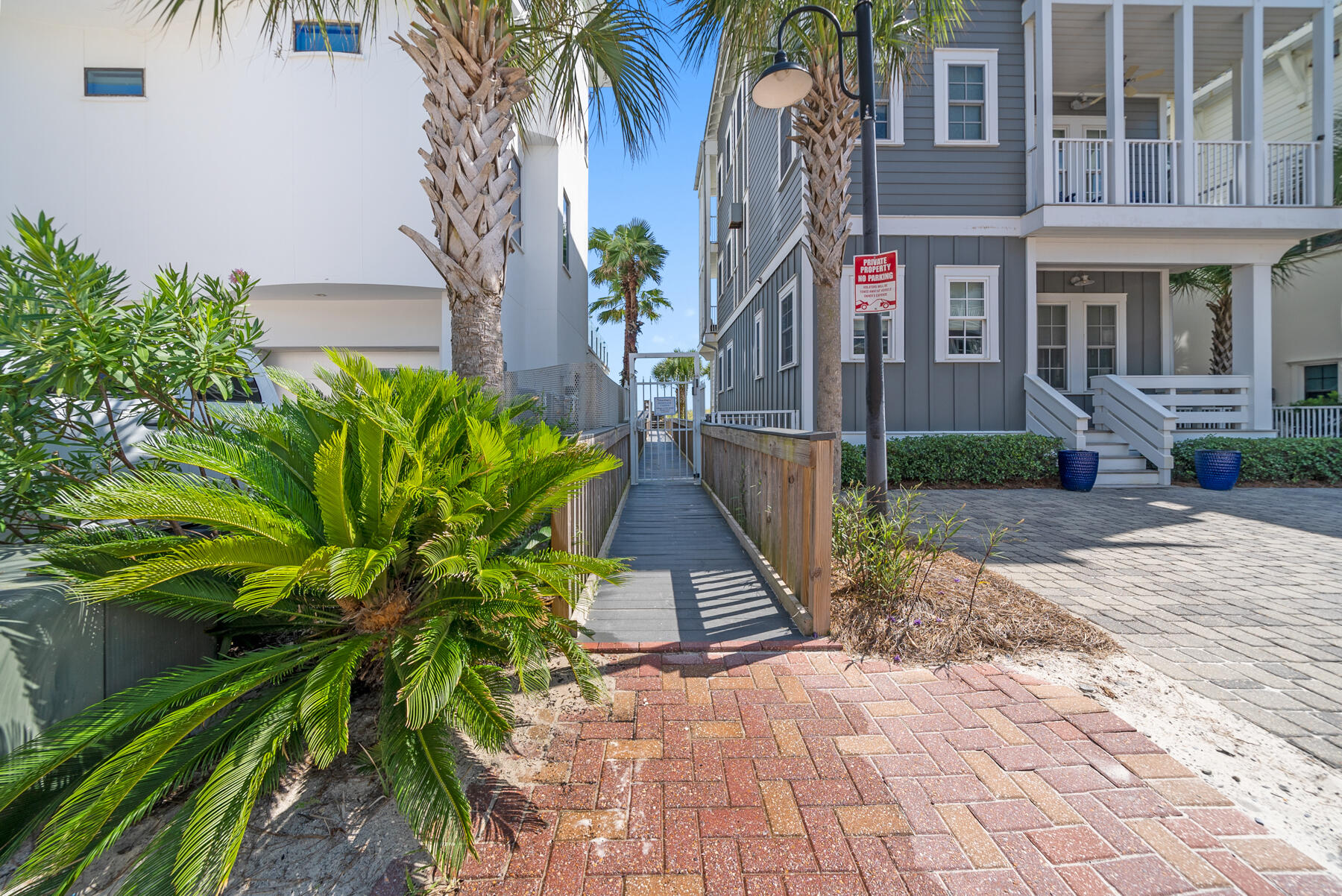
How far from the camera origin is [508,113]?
4383mm

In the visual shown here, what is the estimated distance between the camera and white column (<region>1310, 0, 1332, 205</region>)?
9.21 meters

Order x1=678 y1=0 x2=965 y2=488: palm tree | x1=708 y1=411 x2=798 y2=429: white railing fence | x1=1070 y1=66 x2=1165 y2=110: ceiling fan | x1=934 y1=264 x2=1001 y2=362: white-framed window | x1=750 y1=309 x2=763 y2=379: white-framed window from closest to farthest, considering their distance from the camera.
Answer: x1=678 y1=0 x2=965 y2=488: palm tree, x1=708 y1=411 x2=798 y2=429: white railing fence, x1=934 y1=264 x2=1001 y2=362: white-framed window, x1=1070 y1=66 x2=1165 y2=110: ceiling fan, x1=750 y1=309 x2=763 y2=379: white-framed window

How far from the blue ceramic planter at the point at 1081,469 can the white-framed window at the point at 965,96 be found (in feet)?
17.1

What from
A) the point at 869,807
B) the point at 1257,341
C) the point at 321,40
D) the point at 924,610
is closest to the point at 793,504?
the point at 924,610

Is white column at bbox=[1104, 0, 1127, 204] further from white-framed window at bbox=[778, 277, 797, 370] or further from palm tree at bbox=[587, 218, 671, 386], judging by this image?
palm tree at bbox=[587, 218, 671, 386]

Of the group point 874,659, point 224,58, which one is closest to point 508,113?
point 874,659

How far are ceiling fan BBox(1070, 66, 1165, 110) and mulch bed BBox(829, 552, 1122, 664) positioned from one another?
12118mm

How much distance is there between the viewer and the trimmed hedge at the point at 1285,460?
917cm

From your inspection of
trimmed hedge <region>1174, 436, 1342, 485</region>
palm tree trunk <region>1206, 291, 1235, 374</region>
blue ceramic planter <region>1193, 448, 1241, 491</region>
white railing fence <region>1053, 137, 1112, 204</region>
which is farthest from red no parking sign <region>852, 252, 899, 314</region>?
palm tree trunk <region>1206, 291, 1235, 374</region>

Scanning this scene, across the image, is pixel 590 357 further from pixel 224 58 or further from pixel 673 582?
pixel 673 582

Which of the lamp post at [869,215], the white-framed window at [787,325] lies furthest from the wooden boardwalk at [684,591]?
the white-framed window at [787,325]

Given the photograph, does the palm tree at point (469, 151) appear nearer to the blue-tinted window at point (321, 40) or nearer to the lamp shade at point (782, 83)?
the lamp shade at point (782, 83)

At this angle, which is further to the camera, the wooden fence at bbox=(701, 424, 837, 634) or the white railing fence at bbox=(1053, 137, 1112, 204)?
the white railing fence at bbox=(1053, 137, 1112, 204)

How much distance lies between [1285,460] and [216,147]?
1758 centimetres
